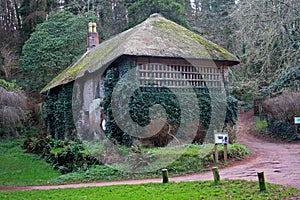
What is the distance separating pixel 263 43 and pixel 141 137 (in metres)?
10.6

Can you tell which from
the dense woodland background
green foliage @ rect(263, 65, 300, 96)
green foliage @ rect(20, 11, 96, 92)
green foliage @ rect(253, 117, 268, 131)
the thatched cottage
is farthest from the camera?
green foliage @ rect(20, 11, 96, 92)

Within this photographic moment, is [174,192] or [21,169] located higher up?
[174,192]

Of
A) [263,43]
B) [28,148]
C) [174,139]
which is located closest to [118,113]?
[174,139]

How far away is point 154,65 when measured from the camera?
15.6 metres

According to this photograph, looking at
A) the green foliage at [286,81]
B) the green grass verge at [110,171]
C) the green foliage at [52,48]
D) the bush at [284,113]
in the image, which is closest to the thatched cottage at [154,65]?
the green grass verge at [110,171]

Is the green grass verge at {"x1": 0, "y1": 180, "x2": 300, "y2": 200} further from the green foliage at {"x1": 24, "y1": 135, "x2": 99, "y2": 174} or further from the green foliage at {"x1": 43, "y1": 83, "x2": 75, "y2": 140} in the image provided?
the green foliage at {"x1": 43, "y1": 83, "x2": 75, "y2": 140}

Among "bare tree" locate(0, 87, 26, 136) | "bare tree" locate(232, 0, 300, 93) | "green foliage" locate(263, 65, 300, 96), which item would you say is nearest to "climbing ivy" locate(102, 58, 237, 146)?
"green foliage" locate(263, 65, 300, 96)

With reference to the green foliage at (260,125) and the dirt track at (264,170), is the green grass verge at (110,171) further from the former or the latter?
the green foliage at (260,125)

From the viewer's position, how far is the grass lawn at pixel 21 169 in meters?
12.8

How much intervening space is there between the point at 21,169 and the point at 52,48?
14657 millimetres

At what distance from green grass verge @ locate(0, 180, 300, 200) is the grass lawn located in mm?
2916

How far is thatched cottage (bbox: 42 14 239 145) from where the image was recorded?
1535cm

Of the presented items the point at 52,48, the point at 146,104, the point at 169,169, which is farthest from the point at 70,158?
the point at 52,48

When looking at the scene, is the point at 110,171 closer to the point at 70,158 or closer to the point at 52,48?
the point at 70,158
